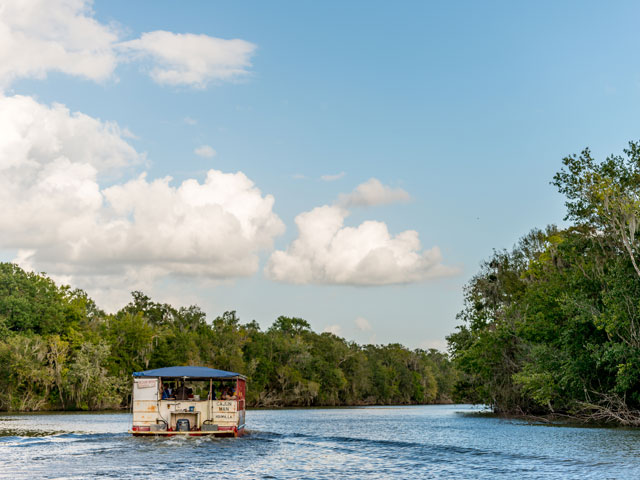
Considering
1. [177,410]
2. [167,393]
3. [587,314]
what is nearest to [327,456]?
[177,410]

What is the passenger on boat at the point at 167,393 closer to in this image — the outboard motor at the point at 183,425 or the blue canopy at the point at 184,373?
the blue canopy at the point at 184,373

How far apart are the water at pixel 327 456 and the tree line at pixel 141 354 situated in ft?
119

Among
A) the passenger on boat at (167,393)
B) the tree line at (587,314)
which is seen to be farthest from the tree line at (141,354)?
the passenger on boat at (167,393)

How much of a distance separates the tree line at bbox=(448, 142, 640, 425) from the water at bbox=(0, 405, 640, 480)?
3.83m

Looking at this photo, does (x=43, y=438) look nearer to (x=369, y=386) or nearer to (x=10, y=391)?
(x=10, y=391)

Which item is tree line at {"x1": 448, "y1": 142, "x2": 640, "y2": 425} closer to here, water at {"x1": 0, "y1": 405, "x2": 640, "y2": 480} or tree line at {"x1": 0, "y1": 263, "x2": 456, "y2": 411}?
water at {"x1": 0, "y1": 405, "x2": 640, "y2": 480}

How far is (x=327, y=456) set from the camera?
30734 millimetres

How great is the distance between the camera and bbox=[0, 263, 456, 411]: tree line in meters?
75.9

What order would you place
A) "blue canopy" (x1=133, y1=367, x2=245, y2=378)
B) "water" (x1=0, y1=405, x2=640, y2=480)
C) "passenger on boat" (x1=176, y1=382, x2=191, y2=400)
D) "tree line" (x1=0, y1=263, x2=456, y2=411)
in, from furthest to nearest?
"tree line" (x1=0, y1=263, x2=456, y2=411)
"passenger on boat" (x1=176, y1=382, x2=191, y2=400)
"blue canopy" (x1=133, y1=367, x2=245, y2=378)
"water" (x1=0, y1=405, x2=640, y2=480)

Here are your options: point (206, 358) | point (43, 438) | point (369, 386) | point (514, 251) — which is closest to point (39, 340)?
point (206, 358)

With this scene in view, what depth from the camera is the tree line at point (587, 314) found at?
39.3 meters

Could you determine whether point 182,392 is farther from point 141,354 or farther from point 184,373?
point 141,354

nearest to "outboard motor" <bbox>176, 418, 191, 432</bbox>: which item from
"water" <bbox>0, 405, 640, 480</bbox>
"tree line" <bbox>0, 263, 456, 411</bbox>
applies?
"water" <bbox>0, 405, 640, 480</bbox>

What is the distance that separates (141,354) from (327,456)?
64.2 m
